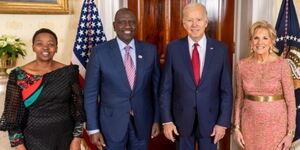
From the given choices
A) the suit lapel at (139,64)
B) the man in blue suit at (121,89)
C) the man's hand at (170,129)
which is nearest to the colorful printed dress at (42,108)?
the man in blue suit at (121,89)

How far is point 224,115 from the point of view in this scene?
1918mm

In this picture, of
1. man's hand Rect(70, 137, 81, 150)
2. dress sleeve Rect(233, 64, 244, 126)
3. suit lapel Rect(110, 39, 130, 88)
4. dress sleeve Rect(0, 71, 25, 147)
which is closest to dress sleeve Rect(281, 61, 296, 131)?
dress sleeve Rect(233, 64, 244, 126)

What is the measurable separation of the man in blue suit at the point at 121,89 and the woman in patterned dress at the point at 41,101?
0.39 feet

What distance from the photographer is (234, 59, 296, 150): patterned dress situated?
6.47 ft

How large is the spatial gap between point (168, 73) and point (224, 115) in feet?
1.43

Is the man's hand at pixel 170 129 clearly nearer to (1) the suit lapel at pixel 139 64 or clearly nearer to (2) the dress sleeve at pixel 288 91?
(1) the suit lapel at pixel 139 64

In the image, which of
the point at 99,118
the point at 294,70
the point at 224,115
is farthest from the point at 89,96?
the point at 294,70

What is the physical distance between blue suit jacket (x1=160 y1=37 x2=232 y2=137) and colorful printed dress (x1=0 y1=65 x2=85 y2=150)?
567 millimetres

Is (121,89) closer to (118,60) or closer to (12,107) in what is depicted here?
(118,60)

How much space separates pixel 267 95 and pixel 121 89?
951mm

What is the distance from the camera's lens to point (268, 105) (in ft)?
6.56

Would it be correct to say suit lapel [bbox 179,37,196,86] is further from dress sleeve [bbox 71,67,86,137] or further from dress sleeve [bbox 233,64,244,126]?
dress sleeve [bbox 71,67,86,137]

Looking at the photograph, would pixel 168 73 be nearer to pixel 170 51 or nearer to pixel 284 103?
pixel 170 51

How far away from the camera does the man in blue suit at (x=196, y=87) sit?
74.5 inches
